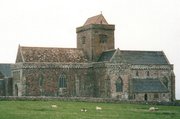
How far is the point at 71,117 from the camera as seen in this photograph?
4350 cm

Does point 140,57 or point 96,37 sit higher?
point 96,37

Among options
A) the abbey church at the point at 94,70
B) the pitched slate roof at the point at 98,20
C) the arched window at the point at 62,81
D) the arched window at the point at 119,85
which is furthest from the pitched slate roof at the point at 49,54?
the arched window at the point at 119,85

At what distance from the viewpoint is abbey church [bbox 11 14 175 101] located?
78.9 meters

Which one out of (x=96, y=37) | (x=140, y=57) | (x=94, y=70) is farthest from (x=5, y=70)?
(x=140, y=57)

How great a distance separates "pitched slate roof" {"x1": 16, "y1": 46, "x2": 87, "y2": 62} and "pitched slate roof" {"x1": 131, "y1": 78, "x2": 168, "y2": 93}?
379 inches

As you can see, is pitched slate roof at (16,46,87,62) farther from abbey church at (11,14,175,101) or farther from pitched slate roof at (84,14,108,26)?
pitched slate roof at (84,14,108,26)

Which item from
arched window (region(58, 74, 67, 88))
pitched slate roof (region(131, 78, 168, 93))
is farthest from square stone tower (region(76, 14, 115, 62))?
→ pitched slate roof (region(131, 78, 168, 93))

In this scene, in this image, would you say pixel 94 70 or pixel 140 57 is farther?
pixel 140 57

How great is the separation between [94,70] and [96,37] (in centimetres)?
609

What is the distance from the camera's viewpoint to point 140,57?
87.8m

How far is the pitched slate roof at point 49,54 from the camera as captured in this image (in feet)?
261

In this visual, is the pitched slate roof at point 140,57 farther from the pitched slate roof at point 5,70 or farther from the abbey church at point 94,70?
the pitched slate roof at point 5,70

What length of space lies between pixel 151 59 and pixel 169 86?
18.7 ft

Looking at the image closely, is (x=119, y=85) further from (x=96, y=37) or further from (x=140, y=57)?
(x=96, y=37)
